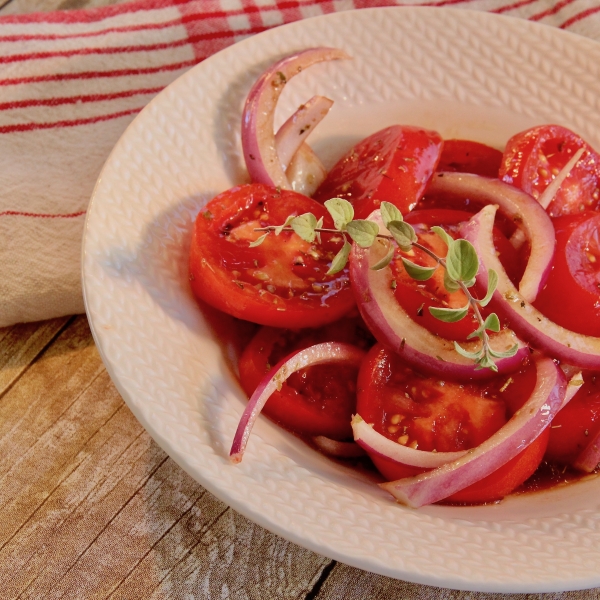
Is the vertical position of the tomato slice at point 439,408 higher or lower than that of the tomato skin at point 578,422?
higher

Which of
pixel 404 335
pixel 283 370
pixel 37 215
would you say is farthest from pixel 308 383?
pixel 37 215

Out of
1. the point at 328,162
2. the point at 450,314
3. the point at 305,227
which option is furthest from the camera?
the point at 328,162

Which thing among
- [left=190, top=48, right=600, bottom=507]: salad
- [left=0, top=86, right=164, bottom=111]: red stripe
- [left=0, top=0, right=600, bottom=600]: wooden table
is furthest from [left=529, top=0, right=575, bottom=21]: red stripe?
[left=0, top=0, right=600, bottom=600]: wooden table

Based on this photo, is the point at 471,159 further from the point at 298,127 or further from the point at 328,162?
the point at 298,127

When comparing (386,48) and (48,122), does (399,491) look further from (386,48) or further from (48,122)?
(48,122)

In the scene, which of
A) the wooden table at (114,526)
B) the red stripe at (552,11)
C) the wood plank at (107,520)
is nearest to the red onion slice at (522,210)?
the wooden table at (114,526)

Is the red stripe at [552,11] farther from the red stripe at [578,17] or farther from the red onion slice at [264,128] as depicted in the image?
the red onion slice at [264,128]
